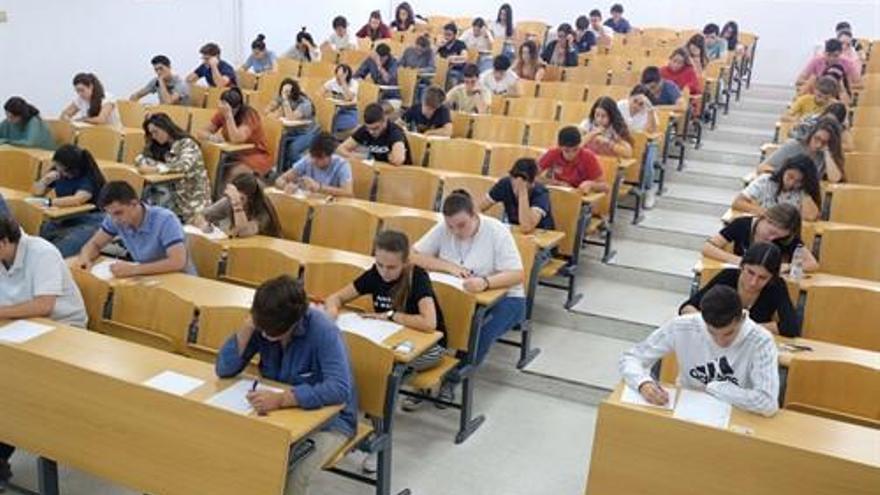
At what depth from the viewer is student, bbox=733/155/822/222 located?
15.6 ft

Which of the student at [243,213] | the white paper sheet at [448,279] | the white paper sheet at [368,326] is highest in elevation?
the student at [243,213]

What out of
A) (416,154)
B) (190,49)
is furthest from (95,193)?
(190,49)

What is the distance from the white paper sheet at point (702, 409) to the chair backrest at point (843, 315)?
3.83 feet

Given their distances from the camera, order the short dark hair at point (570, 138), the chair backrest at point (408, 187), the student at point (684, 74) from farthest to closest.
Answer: the student at point (684, 74), the chair backrest at point (408, 187), the short dark hair at point (570, 138)

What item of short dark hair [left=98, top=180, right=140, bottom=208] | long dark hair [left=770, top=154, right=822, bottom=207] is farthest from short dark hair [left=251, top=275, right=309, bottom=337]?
long dark hair [left=770, top=154, right=822, bottom=207]

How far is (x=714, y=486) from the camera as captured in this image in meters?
2.61

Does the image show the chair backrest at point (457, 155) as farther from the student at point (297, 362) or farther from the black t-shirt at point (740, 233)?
the student at point (297, 362)

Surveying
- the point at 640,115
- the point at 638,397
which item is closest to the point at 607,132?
the point at 640,115

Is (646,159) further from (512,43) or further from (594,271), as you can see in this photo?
(512,43)

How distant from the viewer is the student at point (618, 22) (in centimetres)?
1188

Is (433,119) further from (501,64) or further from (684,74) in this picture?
(684,74)

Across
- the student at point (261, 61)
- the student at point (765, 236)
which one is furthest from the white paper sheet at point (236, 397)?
the student at point (261, 61)

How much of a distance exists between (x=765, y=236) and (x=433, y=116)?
350cm

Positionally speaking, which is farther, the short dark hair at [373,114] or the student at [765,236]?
the short dark hair at [373,114]
